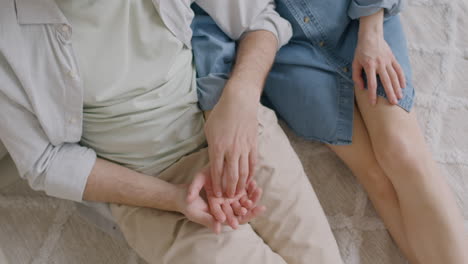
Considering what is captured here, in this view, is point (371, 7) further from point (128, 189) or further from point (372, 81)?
point (128, 189)

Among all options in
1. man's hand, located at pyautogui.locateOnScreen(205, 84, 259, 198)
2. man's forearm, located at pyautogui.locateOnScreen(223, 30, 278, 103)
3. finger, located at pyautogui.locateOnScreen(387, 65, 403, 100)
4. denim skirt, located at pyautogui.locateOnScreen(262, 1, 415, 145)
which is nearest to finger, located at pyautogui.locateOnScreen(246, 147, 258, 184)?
man's hand, located at pyautogui.locateOnScreen(205, 84, 259, 198)

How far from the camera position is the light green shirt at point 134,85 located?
0.82m

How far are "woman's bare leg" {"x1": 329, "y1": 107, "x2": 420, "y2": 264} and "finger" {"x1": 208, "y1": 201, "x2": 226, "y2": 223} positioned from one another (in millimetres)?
347

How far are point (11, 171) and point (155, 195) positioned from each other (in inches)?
16.1

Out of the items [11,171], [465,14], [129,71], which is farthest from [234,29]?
[465,14]

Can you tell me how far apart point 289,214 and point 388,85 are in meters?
0.32

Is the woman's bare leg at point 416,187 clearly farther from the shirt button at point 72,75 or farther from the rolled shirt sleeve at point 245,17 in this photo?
the shirt button at point 72,75

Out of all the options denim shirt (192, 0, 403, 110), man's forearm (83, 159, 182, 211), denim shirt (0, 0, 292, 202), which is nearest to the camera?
denim shirt (0, 0, 292, 202)

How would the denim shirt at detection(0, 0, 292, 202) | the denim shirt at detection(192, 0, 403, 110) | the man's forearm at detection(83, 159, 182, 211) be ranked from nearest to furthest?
the denim shirt at detection(0, 0, 292, 202) → the man's forearm at detection(83, 159, 182, 211) → the denim shirt at detection(192, 0, 403, 110)

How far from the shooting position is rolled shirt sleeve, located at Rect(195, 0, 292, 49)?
0.96 m

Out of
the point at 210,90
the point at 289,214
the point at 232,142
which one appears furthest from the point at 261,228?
the point at 210,90

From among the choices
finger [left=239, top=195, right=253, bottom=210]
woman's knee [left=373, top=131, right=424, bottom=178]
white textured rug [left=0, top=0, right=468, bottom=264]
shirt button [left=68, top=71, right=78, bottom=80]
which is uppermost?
shirt button [left=68, top=71, right=78, bottom=80]

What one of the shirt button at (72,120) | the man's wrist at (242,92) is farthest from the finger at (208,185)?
the shirt button at (72,120)

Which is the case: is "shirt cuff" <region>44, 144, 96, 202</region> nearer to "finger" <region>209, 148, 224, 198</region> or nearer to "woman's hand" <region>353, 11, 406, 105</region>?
"finger" <region>209, 148, 224, 198</region>
